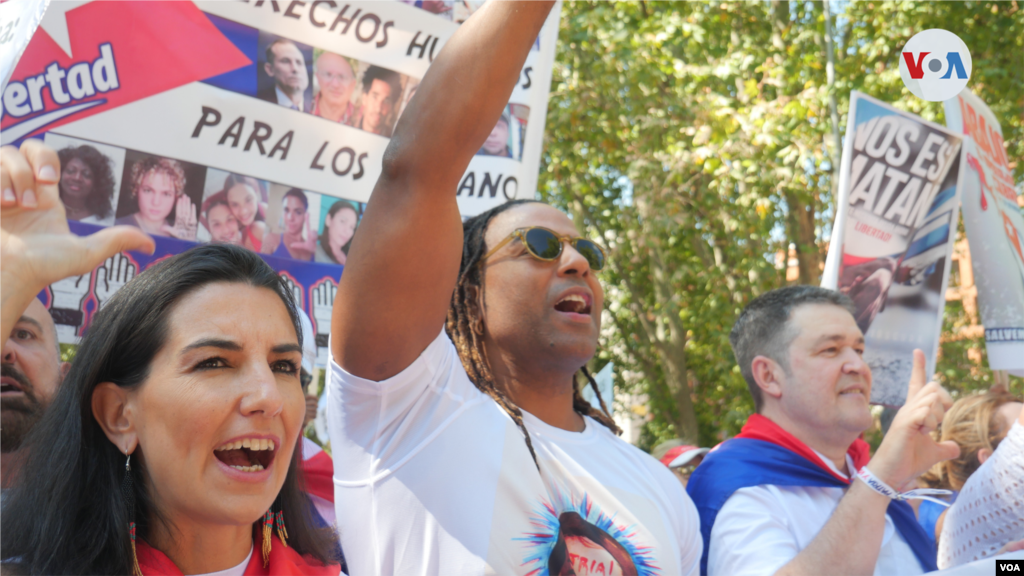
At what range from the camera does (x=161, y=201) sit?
111 inches

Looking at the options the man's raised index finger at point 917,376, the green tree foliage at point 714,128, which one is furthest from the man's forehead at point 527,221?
the green tree foliage at point 714,128

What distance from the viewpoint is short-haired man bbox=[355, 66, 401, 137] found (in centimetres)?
332

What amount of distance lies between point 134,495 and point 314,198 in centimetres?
171

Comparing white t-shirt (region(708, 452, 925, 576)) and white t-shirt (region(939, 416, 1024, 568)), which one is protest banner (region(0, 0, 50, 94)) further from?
white t-shirt (region(939, 416, 1024, 568))

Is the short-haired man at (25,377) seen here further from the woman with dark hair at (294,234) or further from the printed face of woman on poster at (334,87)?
the printed face of woman on poster at (334,87)

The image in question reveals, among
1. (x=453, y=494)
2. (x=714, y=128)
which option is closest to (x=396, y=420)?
(x=453, y=494)

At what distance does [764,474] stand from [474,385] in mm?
1155

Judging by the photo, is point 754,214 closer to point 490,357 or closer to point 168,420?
point 490,357

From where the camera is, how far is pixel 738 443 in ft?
9.73

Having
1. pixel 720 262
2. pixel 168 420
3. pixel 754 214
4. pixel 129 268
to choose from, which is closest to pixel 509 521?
pixel 168 420

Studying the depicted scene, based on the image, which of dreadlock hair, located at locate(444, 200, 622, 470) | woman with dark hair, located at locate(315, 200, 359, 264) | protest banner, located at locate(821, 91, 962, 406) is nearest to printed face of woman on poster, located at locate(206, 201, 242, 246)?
woman with dark hair, located at locate(315, 200, 359, 264)

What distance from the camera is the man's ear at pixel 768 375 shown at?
3.12 m

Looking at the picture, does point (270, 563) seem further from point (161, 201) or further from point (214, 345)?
point (161, 201)

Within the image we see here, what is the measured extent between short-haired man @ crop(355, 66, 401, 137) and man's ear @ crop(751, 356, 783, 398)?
1.66 m
